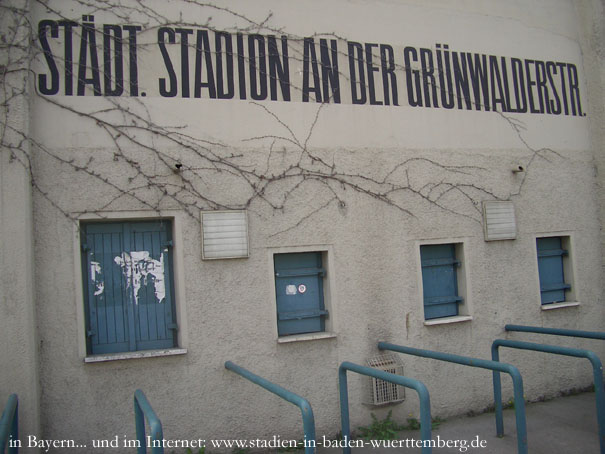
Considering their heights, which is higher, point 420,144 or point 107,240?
point 420,144

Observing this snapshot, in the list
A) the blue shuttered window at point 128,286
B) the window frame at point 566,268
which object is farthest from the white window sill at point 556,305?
the blue shuttered window at point 128,286

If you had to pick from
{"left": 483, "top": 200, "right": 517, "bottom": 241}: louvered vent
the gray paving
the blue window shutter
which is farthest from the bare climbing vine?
the gray paving

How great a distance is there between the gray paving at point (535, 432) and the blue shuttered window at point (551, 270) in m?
1.35

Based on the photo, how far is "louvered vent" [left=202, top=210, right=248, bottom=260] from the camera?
5492 millimetres

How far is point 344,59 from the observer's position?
6324 millimetres

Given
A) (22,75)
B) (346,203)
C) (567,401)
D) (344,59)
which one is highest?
(344,59)

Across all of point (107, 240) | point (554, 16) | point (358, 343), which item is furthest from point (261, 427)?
point (554, 16)

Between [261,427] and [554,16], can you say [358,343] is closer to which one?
[261,427]

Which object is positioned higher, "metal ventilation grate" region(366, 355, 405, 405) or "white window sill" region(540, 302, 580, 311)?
"white window sill" region(540, 302, 580, 311)

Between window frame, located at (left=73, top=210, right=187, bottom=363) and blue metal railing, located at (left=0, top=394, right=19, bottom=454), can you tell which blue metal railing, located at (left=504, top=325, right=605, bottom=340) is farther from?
blue metal railing, located at (left=0, top=394, right=19, bottom=454)

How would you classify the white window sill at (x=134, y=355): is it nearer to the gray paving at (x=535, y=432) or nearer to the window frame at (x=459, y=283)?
the gray paving at (x=535, y=432)

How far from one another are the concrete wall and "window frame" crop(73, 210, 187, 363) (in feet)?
0.09

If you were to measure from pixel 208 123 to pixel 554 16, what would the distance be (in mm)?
5174

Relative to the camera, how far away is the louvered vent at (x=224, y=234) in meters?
5.49
